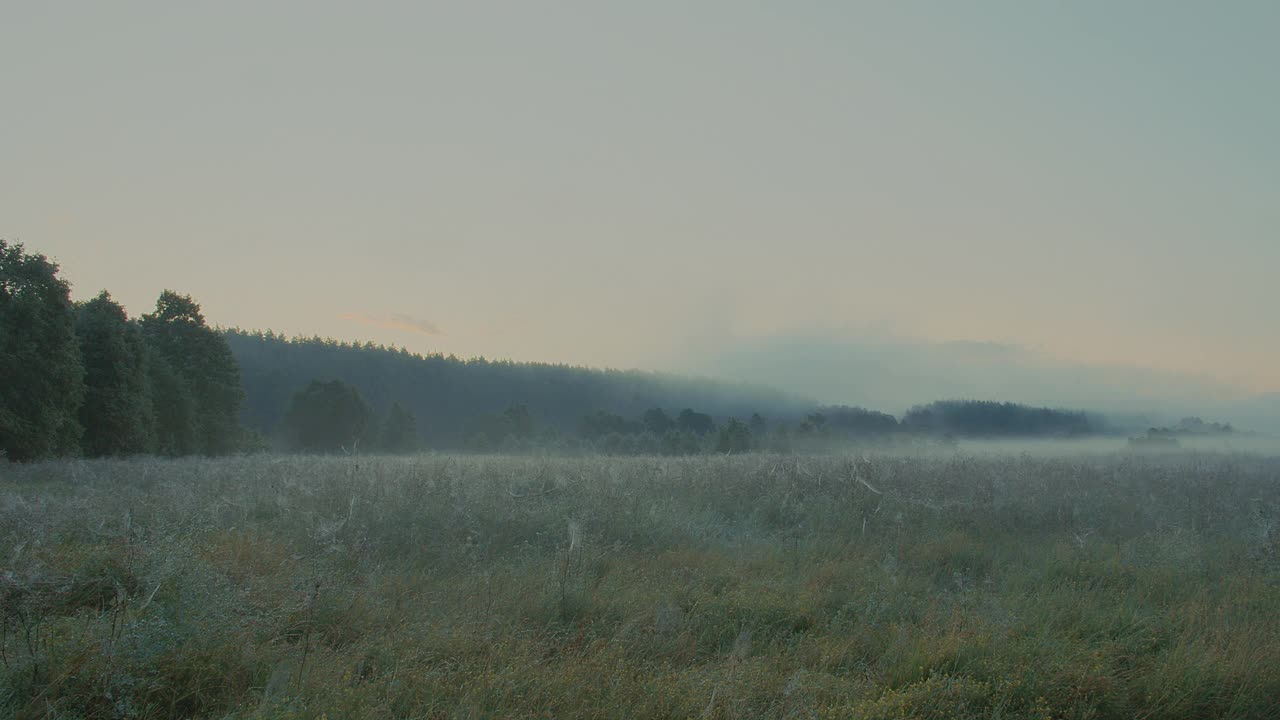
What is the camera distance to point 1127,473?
15.4m

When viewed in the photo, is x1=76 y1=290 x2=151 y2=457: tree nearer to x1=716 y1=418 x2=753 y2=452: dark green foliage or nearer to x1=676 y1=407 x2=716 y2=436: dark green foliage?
x1=716 y1=418 x2=753 y2=452: dark green foliage

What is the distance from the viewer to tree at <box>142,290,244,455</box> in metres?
36.1

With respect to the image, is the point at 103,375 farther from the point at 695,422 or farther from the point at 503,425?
the point at 695,422

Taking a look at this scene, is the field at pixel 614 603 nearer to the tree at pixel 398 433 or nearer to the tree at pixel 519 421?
the tree at pixel 398 433

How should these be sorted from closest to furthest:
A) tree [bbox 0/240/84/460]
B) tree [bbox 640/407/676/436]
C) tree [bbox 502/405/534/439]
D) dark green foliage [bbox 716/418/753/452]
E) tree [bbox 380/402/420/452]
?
tree [bbox 0/240/84/460], dark green foliage [bbox 716/418/753/452], tree [bbox 380/402/420/452], tree [bbox 640/407/676/436], tree [bbox 502/405/534/439]

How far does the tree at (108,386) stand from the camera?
27.5 metres

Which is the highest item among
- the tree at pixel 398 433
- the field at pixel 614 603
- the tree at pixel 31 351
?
the tree at pixel 31 351

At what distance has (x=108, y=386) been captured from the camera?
91.2ft

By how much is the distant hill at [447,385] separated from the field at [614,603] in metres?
70.0

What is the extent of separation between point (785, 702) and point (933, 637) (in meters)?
1.69

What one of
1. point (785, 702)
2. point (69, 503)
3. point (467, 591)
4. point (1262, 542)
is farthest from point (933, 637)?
point (69, 503)

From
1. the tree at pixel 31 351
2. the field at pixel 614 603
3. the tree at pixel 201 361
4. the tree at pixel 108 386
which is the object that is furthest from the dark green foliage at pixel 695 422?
the field at pixel 614 603

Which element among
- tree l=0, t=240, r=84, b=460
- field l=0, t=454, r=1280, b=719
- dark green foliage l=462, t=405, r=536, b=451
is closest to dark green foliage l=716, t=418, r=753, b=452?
dark green foliage l=462, t=405, r=536, b=451

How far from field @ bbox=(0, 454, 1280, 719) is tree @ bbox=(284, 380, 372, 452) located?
3861cm
